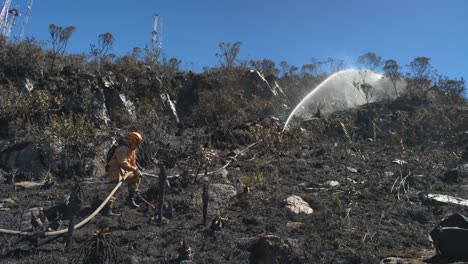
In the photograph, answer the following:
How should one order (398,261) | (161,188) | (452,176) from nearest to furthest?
(398,261), (161,188), (452,176)

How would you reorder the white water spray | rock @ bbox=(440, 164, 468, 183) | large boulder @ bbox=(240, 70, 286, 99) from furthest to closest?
the white water spray < large boulder @ bbox=(240, 70, 286, 99) < rock @ bbox=(440, 164, 468, 183)

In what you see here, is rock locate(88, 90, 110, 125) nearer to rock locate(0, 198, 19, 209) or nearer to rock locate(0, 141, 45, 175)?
rock locate(0, 141, 45, 175)

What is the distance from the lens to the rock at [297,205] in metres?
7.36

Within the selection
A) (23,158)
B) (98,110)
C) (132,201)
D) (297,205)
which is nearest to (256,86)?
(98,110)

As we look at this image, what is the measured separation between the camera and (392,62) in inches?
938

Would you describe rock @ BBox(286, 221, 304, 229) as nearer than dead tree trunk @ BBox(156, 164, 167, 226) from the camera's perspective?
No

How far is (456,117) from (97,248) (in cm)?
1589

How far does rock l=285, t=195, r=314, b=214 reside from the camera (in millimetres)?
7361

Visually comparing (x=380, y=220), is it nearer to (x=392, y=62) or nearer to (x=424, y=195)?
(x=424, y=195)

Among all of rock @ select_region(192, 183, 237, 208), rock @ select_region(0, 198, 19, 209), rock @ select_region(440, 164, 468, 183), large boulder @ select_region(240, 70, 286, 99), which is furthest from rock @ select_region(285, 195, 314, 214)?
large boulder @ select_region(240, 70, 286, 99)

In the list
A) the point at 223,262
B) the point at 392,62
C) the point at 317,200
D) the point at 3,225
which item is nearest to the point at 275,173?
the point at 317,200

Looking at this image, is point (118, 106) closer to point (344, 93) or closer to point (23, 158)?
point (23, 158)

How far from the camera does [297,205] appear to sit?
7570 millimetres

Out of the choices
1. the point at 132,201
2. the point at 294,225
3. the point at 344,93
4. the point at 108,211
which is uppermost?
the point at 344,93
